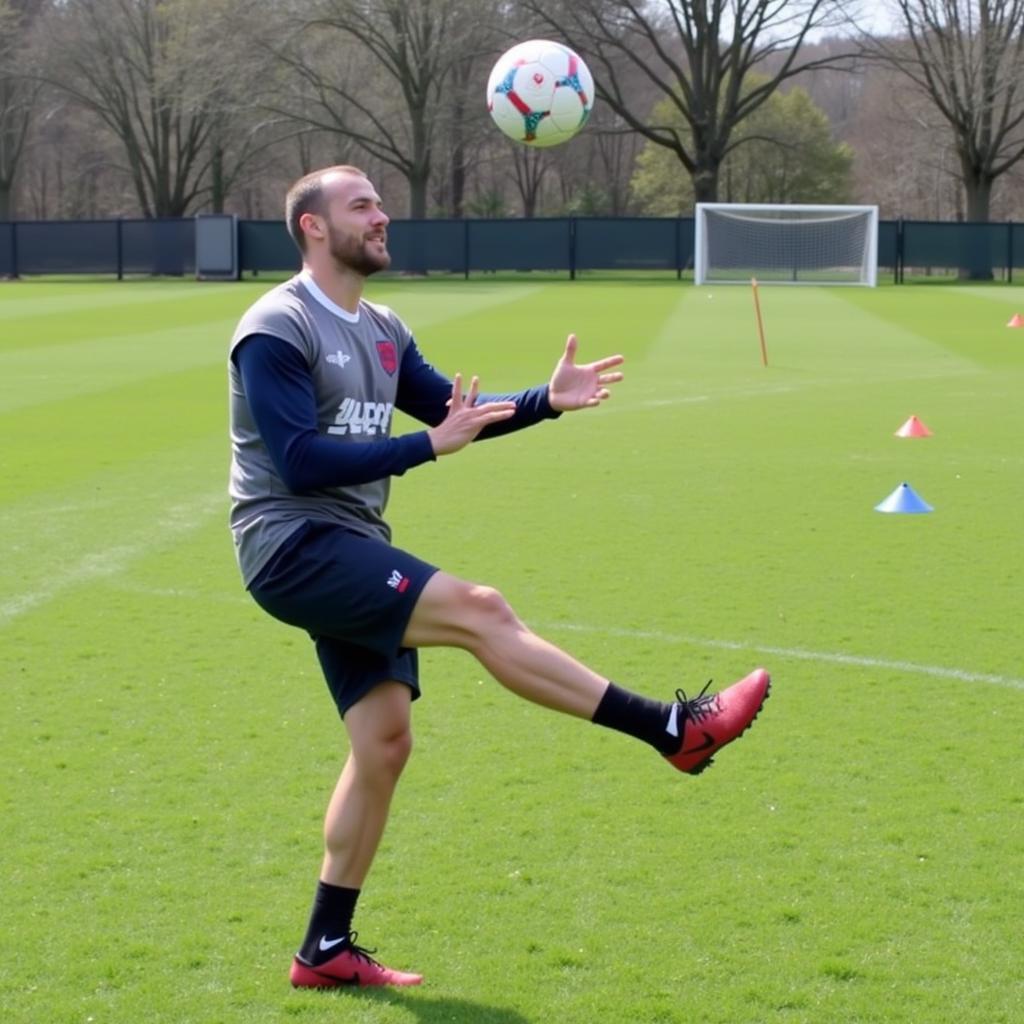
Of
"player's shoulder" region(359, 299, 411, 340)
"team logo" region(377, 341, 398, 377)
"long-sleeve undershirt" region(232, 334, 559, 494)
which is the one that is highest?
"player's shoulder" region(359, 299, 411, 340)

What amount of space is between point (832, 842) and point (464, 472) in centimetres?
801

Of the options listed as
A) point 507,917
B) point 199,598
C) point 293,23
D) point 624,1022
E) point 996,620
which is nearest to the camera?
point 624,1022

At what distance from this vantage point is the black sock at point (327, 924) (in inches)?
169

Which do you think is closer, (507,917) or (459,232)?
(507,917)

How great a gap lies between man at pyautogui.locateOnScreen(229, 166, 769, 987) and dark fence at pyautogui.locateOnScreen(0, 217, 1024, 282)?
1812 inches

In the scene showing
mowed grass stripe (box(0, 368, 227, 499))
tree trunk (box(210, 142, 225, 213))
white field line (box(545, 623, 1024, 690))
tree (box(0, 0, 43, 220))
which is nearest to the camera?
white field line (box(545, 623, 1024, 690))

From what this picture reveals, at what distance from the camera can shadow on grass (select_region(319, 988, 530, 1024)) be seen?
4078 millimetres

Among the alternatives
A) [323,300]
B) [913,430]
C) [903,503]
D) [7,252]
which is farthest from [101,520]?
[7,252]

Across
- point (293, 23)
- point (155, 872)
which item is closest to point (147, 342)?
point (155, 872)

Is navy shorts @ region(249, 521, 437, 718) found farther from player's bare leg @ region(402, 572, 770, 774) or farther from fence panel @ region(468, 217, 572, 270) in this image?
fence panel @ region(468, 217, 572, 270)

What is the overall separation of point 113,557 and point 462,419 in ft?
19.2

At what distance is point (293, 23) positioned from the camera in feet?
A: 192

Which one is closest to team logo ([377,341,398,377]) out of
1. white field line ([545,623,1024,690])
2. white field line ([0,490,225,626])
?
white field line ([545,623,1024,690])

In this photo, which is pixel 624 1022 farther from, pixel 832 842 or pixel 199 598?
pixel 199 598
